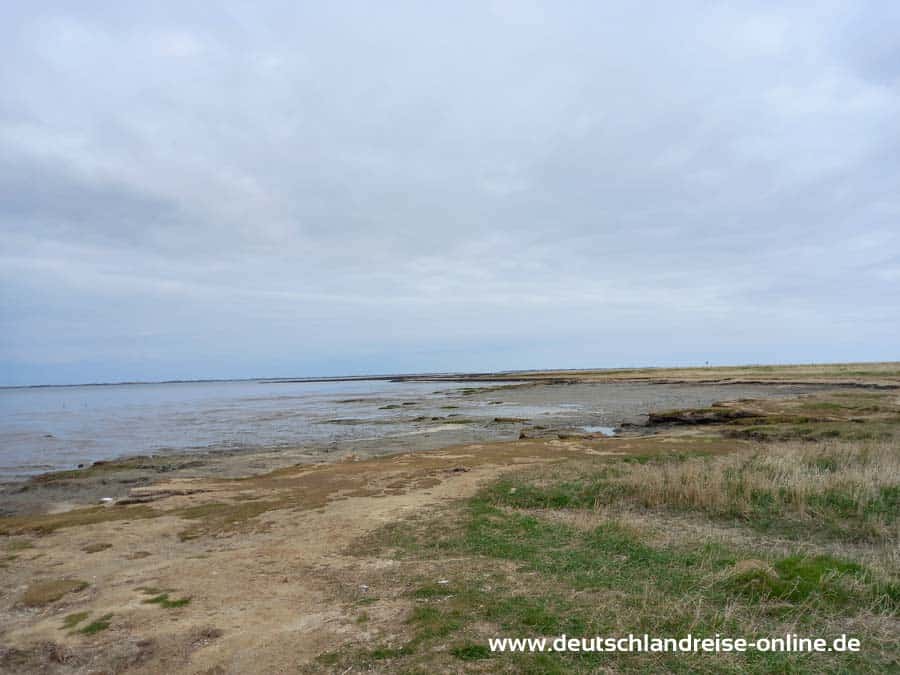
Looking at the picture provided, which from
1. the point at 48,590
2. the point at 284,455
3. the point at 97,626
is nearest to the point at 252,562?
the point at 97,626

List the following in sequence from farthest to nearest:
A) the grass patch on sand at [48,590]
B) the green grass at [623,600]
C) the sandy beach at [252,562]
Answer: the grass patch on sand at [48,590] → the sandy beach at [252,562] → the green grass at [623,600]

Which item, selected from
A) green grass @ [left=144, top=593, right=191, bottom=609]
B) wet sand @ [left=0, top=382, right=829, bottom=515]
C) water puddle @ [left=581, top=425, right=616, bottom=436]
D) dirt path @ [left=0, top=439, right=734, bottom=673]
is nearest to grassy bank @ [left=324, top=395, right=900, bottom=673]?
dirt path @ [left=0, top=439, right=734, bottom=673]

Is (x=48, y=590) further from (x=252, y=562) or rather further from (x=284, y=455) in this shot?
(x=284, y=455)

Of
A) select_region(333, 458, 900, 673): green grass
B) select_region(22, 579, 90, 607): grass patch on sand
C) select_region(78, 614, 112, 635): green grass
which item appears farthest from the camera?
select_region(22, 579, 90, 607): grass patch on sand

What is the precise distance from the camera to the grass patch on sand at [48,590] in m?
7.95

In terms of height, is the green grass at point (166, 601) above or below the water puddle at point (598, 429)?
above

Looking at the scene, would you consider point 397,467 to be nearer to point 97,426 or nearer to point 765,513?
point 765,513

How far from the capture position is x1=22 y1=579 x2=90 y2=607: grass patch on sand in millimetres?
7949

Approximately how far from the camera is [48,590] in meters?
8.34

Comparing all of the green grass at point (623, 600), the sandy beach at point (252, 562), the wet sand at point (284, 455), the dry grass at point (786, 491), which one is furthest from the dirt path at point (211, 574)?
the dry grass at point (786, 491)

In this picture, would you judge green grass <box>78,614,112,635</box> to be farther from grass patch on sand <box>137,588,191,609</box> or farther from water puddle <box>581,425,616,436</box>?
water puddle <box>581,425,616,436</box>

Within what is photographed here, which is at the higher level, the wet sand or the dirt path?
the dirt path

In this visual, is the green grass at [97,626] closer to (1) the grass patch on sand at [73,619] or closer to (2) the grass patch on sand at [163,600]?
(1) the grass patch on sand at [73,619]

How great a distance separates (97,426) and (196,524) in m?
36.9
